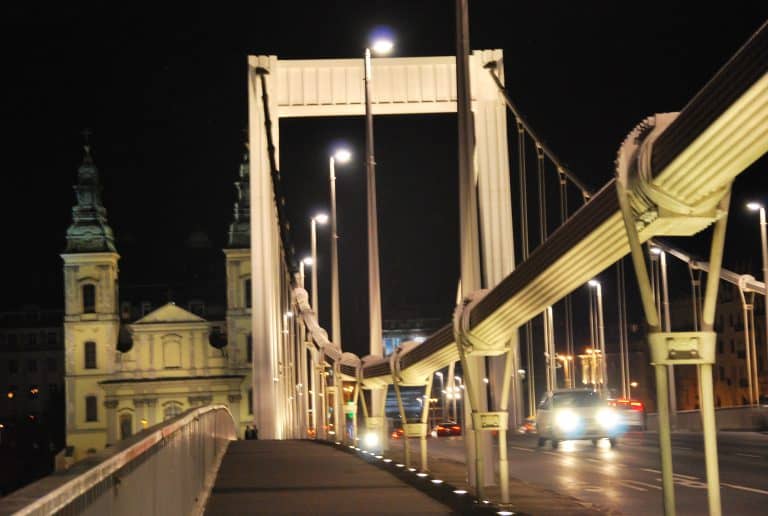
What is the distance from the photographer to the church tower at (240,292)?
134 m

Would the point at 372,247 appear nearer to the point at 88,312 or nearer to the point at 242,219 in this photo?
the point at 242,219

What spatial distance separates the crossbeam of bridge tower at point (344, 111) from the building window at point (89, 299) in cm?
9124

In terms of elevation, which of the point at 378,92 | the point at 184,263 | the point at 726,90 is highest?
the point at 184,263

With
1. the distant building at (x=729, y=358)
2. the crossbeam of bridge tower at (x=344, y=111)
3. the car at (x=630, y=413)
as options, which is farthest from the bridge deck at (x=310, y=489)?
the distant building at (x=729, y=358)

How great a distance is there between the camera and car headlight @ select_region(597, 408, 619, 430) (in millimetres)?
31266

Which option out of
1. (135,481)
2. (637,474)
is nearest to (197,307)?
(637,474)

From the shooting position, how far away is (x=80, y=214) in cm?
13788

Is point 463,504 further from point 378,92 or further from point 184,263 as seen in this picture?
point 184,263

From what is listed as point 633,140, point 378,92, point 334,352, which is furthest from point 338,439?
point 633,140

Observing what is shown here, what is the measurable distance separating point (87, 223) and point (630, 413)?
100m

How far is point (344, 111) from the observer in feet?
147

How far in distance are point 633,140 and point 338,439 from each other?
2604cm

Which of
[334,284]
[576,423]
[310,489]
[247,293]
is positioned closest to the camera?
[310,489]

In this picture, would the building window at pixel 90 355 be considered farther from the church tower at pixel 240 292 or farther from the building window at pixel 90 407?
the church tower at pixel 240 292
